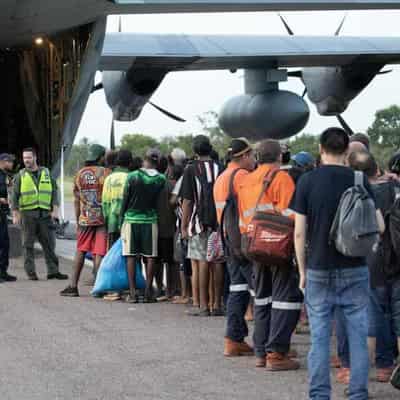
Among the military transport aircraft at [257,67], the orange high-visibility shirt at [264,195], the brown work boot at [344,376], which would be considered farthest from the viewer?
the military transport aircraft at [257,67]

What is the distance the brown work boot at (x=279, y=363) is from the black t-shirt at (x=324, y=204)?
137 centimetres

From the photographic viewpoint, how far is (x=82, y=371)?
22.1ft

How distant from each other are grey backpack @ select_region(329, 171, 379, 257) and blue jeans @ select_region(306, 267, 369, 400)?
233 mm

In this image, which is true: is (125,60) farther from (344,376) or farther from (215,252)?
(344,376)

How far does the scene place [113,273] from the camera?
10.4 metres

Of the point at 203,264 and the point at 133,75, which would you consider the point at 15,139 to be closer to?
the point at 133,75

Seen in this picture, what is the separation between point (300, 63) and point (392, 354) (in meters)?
14.9

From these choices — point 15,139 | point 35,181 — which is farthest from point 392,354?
point 15,139

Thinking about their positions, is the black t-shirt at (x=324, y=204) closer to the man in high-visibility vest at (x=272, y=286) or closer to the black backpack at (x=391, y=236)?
the black backpack at (x=391, y=236)

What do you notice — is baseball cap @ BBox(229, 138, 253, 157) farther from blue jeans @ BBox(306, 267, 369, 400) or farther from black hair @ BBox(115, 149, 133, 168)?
black hair @ BBox(115, 149, 133, 168)

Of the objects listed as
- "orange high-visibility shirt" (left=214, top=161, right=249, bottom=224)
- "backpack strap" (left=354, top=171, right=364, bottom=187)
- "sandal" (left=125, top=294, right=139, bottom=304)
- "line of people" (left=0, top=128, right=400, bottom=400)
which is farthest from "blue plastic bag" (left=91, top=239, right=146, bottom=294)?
"backpack strap" (left=354, top=171, right=364, bottom=187)

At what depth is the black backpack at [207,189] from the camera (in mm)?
8930

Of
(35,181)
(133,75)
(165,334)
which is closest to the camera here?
(165,334)

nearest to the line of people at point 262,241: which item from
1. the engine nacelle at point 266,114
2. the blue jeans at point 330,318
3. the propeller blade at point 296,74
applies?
the blue jeans at point 330,318
